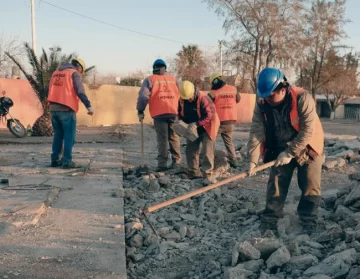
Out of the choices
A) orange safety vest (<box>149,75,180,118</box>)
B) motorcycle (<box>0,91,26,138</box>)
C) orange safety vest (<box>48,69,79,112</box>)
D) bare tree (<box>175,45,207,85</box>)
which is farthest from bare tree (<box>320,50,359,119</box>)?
orange safety vest (<box>48,69,79,112</box>)

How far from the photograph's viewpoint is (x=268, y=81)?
4.14m

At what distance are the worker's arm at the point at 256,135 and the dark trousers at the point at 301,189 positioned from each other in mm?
251

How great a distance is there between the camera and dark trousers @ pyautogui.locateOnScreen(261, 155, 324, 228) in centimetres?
455

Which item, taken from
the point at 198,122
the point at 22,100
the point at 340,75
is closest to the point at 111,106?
the point at 22,100

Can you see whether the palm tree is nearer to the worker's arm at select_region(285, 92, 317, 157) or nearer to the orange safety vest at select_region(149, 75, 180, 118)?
the orange safety vest at select_region(149, 75, 180, 118)

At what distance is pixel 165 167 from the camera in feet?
24.7

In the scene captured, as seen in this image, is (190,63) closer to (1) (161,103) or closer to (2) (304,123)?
(1) (161,103)

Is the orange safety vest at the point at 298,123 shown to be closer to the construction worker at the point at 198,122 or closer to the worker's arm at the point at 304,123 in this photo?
the worker's arm at the point at 304,123

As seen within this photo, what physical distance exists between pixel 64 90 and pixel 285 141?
4.01 metres

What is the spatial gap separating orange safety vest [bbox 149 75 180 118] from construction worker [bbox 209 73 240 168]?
103 cm

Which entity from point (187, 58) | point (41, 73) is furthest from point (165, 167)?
point (187, 58)

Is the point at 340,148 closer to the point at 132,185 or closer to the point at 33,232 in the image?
the point at 132,185

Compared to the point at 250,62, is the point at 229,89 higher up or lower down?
lower down

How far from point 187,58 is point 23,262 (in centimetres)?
3400
